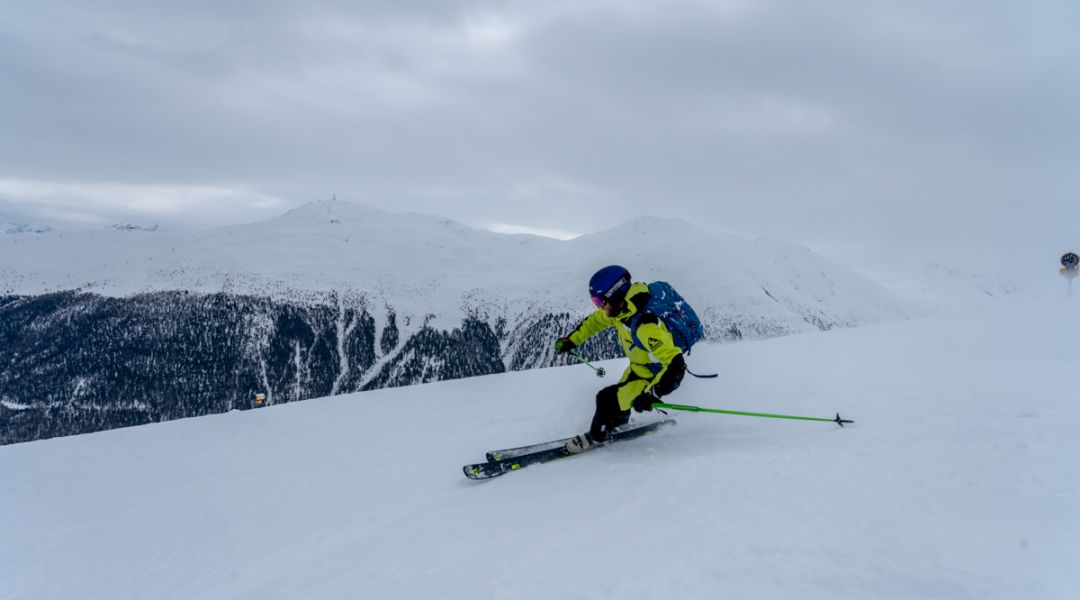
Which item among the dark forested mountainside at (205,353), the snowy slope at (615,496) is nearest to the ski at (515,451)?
the snowy slope at (615,496)

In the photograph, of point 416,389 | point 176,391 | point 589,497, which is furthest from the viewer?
point 176,391

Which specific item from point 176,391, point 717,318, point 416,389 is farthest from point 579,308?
point 416,389

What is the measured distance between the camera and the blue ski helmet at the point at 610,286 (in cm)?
834

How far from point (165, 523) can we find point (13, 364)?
204422 millimetres

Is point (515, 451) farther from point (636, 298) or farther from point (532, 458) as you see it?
point (636, 298)

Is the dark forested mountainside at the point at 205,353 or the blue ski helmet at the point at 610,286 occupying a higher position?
the blue ski helmet at the point at 610,286

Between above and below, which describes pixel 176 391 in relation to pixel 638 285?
below

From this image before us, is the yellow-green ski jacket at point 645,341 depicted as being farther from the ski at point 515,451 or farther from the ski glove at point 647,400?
the ski at point 515,451

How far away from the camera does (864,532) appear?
377 cm

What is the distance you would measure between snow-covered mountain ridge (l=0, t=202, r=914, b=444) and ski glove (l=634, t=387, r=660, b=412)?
11940 centimetres

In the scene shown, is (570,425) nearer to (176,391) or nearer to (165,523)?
(165,523)

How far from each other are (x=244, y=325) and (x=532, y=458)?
181 m

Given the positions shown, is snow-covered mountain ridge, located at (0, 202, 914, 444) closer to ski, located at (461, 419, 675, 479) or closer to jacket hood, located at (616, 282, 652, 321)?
ski, located at (461, 419, 675, 479)

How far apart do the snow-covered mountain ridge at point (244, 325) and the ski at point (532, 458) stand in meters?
118
